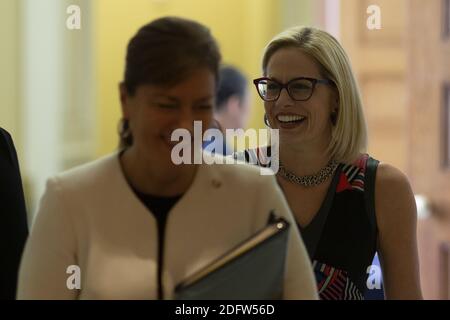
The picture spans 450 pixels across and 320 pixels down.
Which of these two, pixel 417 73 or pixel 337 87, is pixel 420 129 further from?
pixel 337 87

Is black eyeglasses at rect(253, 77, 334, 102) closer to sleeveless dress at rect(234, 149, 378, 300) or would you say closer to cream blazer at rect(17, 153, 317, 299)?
sleeveless dress at rect(234, 149, 378, 300)

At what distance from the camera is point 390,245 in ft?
3.56

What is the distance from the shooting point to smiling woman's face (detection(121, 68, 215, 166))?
793 millimetres

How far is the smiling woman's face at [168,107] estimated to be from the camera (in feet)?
2.60

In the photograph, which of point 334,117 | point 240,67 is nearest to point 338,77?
point 334,117

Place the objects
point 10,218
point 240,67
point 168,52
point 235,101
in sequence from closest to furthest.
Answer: point 168,52 < point 10,218 < point 235,101 < point 240,67

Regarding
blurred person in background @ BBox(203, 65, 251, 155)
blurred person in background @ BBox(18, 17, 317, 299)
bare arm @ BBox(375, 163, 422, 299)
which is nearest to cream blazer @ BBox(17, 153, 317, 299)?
blurred person in background @ BBox(18, 17, 317, 299)

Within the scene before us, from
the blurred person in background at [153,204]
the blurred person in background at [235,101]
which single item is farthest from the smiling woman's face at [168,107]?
the blurred person in background at [235,101]

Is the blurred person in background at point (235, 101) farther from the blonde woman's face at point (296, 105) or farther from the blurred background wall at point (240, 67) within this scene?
the blonde woman's face at point (296, 105)

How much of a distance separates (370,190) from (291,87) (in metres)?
0.21

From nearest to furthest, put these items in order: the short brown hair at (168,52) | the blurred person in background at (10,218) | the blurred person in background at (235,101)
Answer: the short brown hair at (168,52) → the blurred person in background at (10,218) → the blurred person in background at (235,101)

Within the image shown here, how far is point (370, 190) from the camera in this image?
1.11m

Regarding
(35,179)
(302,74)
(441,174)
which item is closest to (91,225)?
(302,74)

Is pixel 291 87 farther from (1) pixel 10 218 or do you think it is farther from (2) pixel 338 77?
(1) pixel 10 218
